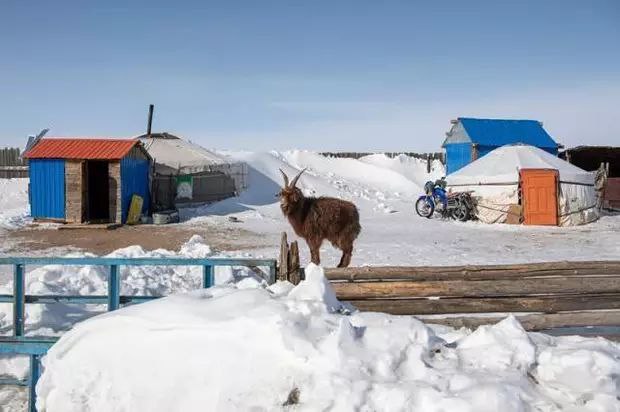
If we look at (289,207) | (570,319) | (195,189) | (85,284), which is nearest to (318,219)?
(289,207)

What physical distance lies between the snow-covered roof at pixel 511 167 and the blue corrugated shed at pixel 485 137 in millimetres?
5537

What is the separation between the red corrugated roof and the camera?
716 inches

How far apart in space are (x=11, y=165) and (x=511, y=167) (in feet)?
80.5

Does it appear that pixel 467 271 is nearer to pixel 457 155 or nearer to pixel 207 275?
pixel 207 275

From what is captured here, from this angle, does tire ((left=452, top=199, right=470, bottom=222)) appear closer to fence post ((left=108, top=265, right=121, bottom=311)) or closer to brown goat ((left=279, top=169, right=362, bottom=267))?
brown goat ((left=279, top=169, right=362, bottom=267))

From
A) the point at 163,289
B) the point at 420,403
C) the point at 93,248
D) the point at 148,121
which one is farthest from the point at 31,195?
the point at 420,403

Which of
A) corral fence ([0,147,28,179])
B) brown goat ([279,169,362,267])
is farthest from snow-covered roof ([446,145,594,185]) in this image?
corral fence ([0,147,28,179])

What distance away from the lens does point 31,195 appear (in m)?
18.6

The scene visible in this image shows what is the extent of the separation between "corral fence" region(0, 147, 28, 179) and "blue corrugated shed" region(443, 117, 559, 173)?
20967 mm

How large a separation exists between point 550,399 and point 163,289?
238 inches

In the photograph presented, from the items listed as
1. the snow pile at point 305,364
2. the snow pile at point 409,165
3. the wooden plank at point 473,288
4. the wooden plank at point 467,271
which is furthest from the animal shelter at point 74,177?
the snow pile at point 409,165

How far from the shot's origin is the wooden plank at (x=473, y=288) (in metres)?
4.75

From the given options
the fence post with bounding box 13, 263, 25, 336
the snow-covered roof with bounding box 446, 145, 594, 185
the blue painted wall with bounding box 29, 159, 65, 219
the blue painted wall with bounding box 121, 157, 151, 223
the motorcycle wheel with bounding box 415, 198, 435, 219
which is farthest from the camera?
the motorcycle wheel with bounding box 415, 198, 435, 219

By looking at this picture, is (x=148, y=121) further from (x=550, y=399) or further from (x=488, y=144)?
(x=550, y=399)
